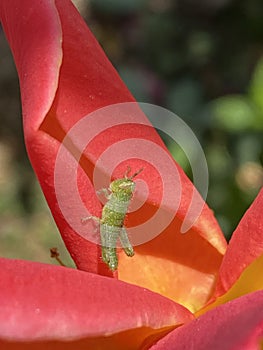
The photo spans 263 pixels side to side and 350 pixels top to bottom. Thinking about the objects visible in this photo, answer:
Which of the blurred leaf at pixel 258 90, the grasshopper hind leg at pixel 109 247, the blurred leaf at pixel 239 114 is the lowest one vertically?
the blurred leaf at pixel 239 114

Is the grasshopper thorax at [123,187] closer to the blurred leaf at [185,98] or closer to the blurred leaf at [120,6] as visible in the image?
the blurred leaf at [185,98]

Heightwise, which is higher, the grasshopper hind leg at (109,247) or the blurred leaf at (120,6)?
the grasshopper hind leg at (109,247)

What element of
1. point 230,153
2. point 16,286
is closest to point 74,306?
point 16,286

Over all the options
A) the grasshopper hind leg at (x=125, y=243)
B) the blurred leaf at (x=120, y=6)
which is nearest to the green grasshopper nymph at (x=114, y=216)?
the grasshopper hind leg at (x=125, y=243)

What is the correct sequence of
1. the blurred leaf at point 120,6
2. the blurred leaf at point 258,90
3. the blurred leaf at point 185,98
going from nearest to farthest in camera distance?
1. the blurred leaf at point 258,90
2. the blurred leaf at point 185,98
3. the blurred leaf at point 120,6

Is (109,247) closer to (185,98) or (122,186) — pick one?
(122,186)

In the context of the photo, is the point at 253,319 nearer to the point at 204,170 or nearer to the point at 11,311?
the point at 11,311
